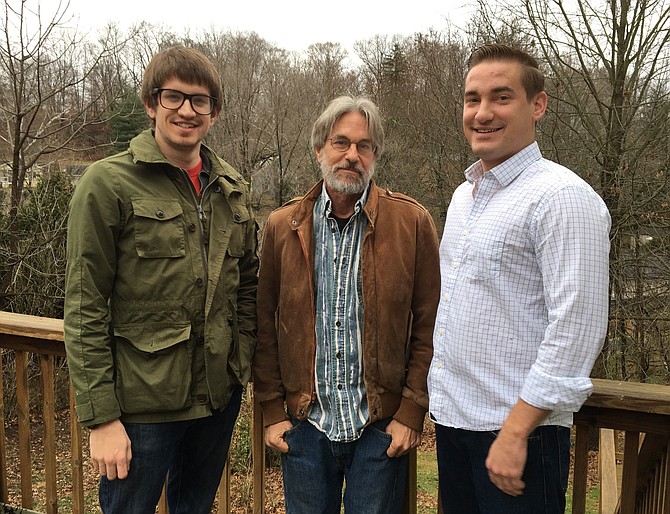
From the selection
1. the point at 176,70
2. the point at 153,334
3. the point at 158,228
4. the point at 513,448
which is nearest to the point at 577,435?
the point at 513,448

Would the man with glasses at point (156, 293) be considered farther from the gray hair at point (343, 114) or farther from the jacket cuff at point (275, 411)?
the gray hair at point (343, 114)

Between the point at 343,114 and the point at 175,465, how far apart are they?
1422 mm

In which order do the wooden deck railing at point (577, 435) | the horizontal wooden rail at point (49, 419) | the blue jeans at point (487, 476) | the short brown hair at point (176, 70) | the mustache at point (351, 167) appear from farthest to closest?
the horizontal wooden rail at point (49, 419), the mustache at point (351, 167), the short brown hair at point (176, 70), the wooden deck railing at point (577, 435), the blue jeans at point (487, 476)

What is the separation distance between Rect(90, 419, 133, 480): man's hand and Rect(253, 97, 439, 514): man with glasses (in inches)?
20.5

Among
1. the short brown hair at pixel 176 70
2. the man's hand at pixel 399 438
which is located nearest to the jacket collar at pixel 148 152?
the short brown hair at pixel 176 70

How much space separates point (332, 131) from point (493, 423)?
3.69ft

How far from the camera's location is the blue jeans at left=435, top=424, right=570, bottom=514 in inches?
62.6

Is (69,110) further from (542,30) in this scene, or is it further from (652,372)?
(652,372)

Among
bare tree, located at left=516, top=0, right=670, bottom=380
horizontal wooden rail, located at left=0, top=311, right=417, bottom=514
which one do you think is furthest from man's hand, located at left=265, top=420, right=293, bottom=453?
bare tree, located at left=516, top=0, right=670, bottom=380

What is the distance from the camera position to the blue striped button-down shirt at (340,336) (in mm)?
1992

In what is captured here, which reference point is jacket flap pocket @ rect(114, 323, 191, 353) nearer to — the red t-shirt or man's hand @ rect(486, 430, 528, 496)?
the red t-shirt

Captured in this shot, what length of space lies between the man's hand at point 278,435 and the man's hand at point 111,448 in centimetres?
51

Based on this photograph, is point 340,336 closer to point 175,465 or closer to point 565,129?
point 175,465

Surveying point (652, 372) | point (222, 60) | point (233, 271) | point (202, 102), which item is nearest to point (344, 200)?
point (233, 271)
